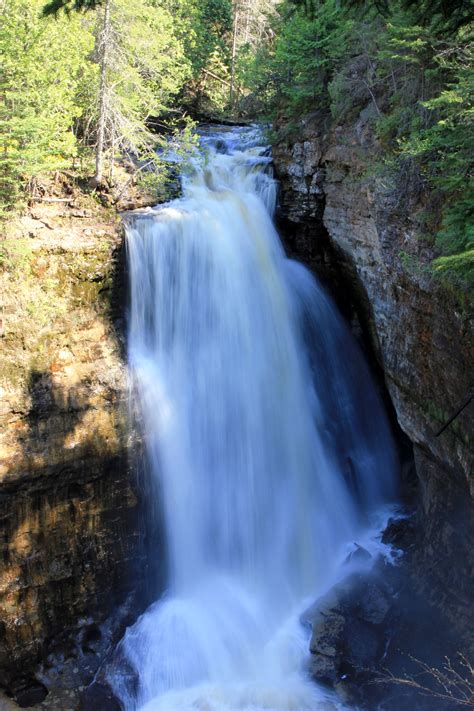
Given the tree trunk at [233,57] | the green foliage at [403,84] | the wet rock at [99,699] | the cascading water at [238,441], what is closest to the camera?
the green foliage at [403,84]

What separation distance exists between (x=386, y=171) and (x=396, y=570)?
256 inches

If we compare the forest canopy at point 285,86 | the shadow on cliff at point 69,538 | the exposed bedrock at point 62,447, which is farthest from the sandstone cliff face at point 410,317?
the shadow on cliff at point 69,538

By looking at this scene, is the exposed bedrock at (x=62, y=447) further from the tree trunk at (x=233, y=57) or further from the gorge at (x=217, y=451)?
the tree trunk at (x=233, y=57)

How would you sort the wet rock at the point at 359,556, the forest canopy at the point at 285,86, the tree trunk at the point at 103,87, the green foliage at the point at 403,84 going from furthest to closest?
1. the tree trunk at the point at 103,87
2. the wet rock at the point at 359,556
3. the forest canopy at the point at 285,86
4. the green foliage at the point at 403,84

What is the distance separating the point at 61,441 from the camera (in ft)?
28.6

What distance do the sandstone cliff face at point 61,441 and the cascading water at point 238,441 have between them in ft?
1.83

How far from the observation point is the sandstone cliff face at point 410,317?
7.70 metres

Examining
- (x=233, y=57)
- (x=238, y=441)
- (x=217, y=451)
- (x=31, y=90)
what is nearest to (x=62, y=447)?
(x=217, y=451)

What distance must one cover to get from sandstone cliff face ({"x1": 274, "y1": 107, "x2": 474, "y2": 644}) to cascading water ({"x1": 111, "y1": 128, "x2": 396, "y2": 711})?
1355mm

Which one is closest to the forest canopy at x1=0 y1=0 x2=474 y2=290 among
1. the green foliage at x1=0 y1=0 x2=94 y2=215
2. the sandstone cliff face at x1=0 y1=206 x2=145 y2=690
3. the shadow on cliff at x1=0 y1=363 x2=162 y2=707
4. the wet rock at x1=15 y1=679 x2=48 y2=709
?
the green foliage at x1=0 y1=0 x2=94 y2=215

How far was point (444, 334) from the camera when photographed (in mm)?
7766

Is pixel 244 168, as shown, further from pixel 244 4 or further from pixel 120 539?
pixel 244 4

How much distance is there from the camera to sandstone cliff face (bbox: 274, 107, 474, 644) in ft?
25.3

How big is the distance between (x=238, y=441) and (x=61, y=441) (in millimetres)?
3161
